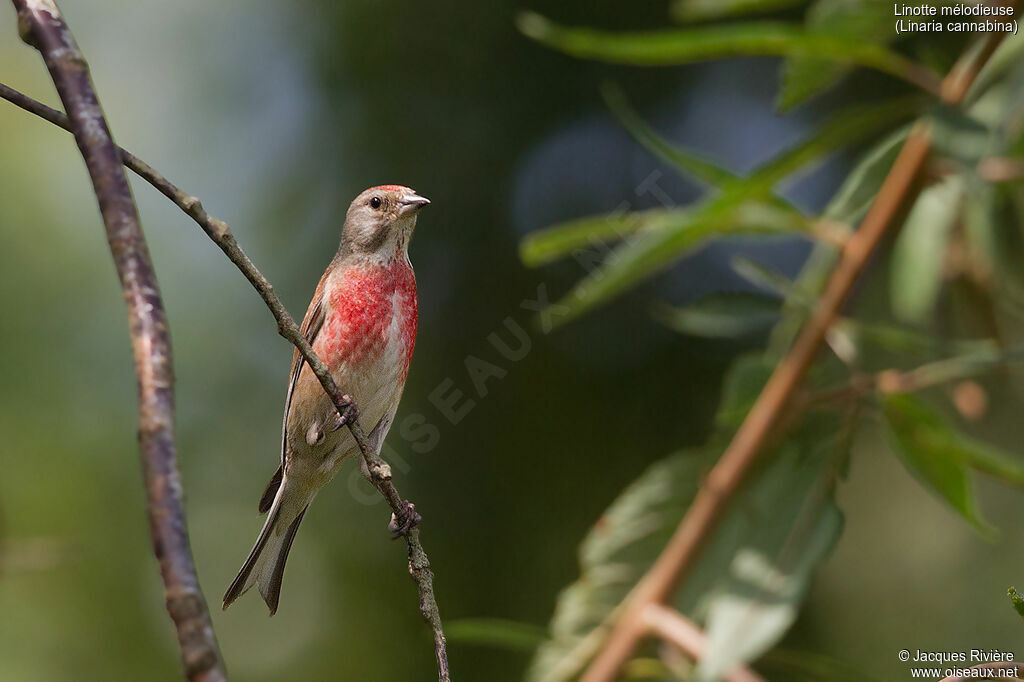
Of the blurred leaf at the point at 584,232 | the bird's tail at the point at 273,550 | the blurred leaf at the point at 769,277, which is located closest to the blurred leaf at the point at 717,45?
the blurred leaf at the point at 584,232

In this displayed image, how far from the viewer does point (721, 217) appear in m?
2.55

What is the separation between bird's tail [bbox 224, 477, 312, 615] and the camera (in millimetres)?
2877

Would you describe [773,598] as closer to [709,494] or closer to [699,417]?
[709,494]

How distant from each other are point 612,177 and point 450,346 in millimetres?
1498

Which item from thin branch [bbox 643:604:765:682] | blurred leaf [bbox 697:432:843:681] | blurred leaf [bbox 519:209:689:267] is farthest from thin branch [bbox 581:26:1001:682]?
blurred leaf [bbox 519:209:689:267]

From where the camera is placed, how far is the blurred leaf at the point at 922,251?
2852 millimetres

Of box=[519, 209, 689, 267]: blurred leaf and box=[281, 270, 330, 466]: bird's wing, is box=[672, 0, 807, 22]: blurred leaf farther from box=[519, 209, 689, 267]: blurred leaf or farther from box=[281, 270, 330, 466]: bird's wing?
box=[281, 270, 330, 466]: bird's wing

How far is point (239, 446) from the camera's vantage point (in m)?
5.23

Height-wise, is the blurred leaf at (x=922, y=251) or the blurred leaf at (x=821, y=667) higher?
the blurred leaf at (x=922, y=251)

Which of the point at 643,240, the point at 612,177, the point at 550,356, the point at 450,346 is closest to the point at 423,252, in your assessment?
the point at 450,346

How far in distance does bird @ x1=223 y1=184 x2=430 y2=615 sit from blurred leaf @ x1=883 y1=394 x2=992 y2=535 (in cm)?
156

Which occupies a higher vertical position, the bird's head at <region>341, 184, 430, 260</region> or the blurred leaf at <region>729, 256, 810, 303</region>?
the bird's head at <region>341, 184, 430, 260</region>

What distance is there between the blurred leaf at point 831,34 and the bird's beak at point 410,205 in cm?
121

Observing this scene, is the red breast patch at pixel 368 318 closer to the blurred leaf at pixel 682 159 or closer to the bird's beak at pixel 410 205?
the bird's beak at pixel 410 205
